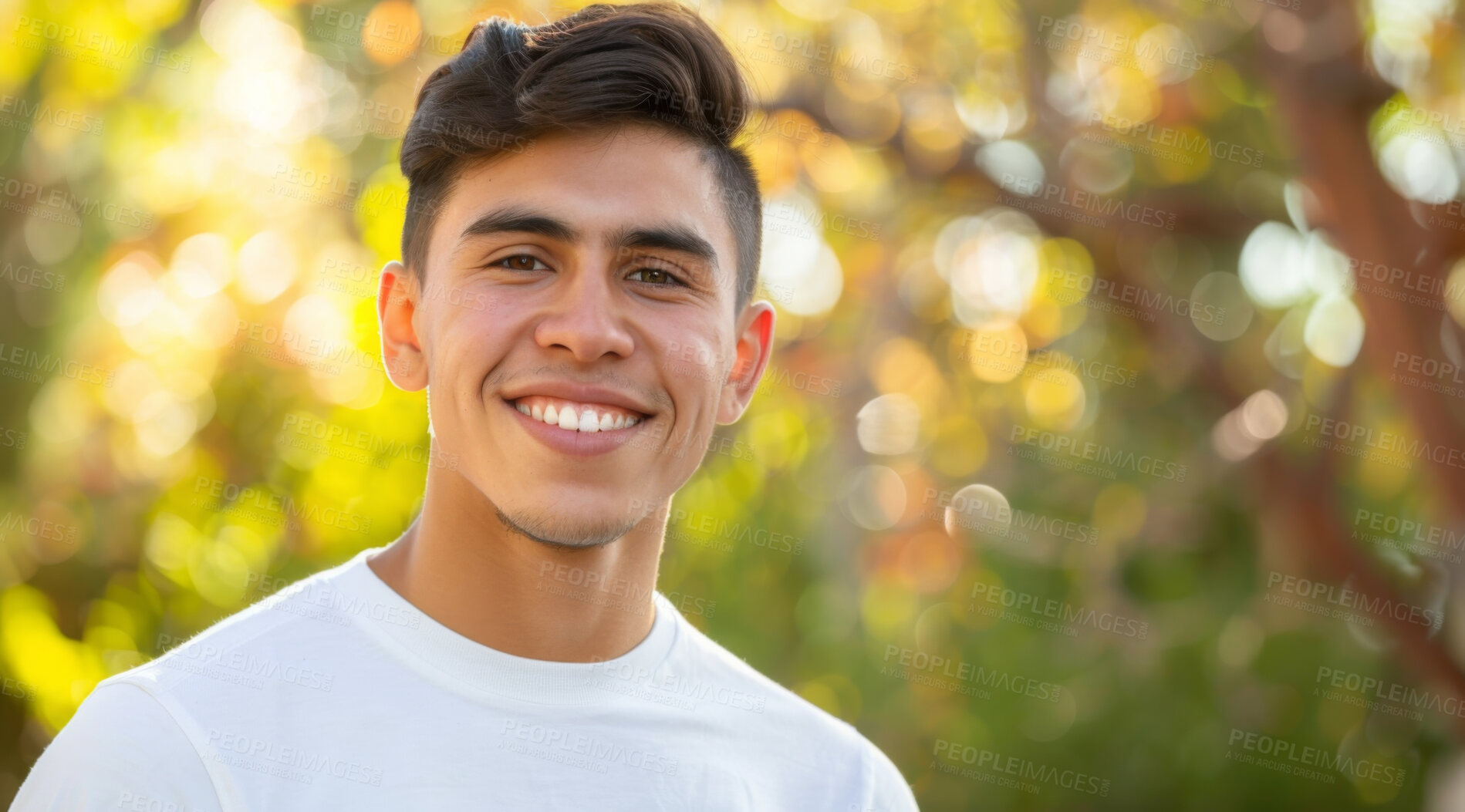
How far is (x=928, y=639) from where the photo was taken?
726 cm

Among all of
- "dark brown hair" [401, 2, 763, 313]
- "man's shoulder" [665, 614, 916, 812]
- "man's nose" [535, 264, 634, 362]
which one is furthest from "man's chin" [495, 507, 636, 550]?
"dark brown hair" [401, 2, 763, 313]

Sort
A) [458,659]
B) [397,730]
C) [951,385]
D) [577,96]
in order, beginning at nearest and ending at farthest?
[397,730] < [458,659] < [577,96] < [951,385]

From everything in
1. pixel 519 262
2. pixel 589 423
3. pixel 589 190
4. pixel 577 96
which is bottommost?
pixel 589 423

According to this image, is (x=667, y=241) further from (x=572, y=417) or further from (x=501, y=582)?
(x=501, y=582)

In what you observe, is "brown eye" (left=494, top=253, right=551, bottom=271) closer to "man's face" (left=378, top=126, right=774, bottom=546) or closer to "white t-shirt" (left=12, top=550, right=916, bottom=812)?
"man's face" (left=378, top=126, right=774, bottom=546)

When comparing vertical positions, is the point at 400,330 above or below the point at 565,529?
above

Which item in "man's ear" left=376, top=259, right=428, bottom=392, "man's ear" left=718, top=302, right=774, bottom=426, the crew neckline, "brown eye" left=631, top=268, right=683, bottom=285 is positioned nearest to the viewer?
the crew neckline

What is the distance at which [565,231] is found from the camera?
1.90 m

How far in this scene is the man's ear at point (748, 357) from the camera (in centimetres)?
231

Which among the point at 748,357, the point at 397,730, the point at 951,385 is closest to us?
the point at 397,730

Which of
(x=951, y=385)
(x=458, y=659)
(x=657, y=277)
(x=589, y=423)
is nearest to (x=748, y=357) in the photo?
(x=657, y=277)

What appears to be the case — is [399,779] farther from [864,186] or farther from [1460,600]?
[864,186]

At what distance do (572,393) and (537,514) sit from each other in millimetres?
214

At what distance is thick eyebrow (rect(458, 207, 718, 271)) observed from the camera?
6.23 ft
